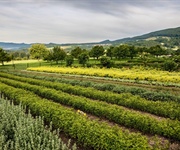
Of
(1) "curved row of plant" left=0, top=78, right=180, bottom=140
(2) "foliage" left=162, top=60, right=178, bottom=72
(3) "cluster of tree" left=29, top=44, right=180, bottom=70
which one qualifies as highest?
(3) "cluster of tree" left=29, top=44, right=180, bottom=70

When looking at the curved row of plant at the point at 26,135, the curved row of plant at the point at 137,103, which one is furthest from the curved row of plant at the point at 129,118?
the curved row of plant at the point at 26,135

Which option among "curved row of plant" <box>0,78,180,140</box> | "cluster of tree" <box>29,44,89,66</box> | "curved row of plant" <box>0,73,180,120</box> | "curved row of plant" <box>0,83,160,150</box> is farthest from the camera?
"cluster of tree" <box>29,44,89,66</box>

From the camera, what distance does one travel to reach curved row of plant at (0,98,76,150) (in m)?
4.90

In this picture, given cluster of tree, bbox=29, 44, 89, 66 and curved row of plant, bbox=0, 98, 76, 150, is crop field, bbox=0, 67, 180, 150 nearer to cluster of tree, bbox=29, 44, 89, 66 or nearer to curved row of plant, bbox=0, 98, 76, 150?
curved row of plant, bbox=0, 98, 76, 150

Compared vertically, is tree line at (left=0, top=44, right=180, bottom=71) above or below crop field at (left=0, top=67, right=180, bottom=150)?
above

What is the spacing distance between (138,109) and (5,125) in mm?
7818

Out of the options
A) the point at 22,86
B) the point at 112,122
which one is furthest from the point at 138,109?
the point at 22,86

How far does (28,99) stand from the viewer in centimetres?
1131

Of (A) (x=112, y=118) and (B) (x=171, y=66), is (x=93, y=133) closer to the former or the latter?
(A) (x=112, y=118)

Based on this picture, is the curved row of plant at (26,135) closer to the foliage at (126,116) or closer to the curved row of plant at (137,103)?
the foliage at (126,116)

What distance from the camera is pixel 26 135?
5.24m

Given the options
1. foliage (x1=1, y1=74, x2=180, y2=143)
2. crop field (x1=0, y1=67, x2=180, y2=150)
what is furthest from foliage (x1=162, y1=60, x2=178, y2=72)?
A: foliage (x1=1, y1=74, x2=180, y2=143)

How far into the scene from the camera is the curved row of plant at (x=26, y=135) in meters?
4.90

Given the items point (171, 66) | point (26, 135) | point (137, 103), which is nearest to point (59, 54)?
point (171, 66)
